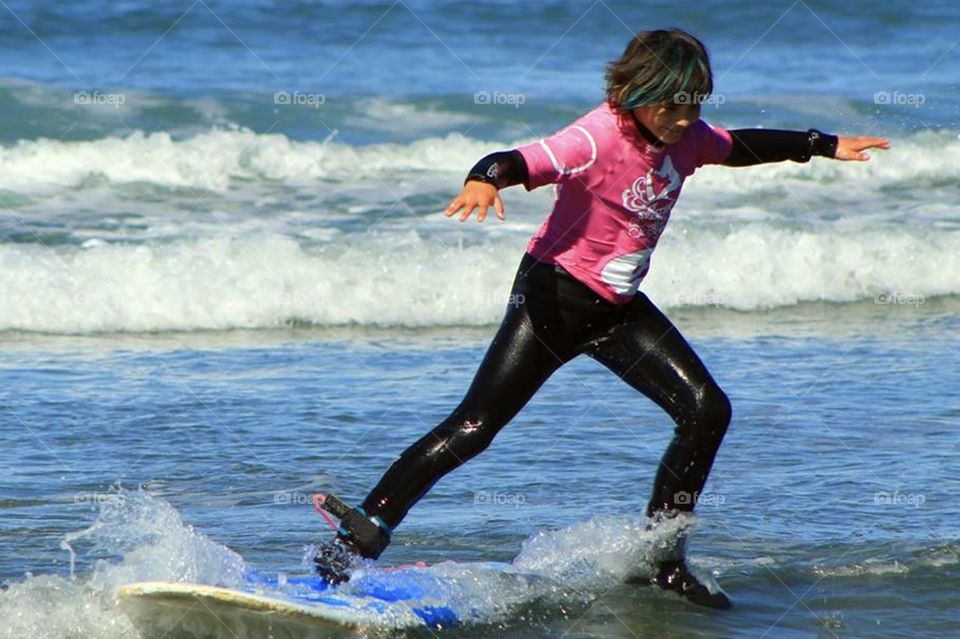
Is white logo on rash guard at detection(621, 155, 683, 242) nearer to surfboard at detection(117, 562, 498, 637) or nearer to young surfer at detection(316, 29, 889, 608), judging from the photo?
young surfer at detection(316, 29, 889, 608)

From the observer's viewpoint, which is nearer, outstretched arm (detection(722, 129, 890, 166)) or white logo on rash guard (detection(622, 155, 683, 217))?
white logo on rash guard (detection(622, 155, 683, 217))

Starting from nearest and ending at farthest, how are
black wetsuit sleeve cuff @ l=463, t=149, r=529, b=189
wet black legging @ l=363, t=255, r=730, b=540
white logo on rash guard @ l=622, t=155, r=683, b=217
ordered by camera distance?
black wetsuit sleeve cuff @ l=463, t=149, r=529, b=189 → white logo on rash guard @ l=622, t=155, r=683, b=217 → wet black legging @ l=363, t=255, r=730, b=540

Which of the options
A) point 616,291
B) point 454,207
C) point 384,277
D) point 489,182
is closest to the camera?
point 454,207

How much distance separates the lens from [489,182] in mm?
4000

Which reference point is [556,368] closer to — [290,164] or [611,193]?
[611,193]

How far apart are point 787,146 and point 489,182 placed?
149 cm

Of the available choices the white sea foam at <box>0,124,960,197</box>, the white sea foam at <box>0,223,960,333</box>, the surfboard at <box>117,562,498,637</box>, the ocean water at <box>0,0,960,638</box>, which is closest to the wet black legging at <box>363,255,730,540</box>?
the surfboard at <box>117,562,498,637</box>

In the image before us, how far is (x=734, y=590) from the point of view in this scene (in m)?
5.21

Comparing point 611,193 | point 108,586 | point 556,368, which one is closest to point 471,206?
point 611,193

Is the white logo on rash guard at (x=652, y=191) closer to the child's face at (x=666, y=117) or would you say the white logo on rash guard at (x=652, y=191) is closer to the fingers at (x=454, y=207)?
the child's face at (x=666, y=117)

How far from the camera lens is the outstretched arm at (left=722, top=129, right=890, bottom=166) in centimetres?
495

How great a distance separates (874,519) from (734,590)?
38.3 inches

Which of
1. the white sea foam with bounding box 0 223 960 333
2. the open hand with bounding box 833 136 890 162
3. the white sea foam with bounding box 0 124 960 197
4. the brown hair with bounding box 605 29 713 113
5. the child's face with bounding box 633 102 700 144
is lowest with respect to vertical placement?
the white sea foam with bounding box 0 223 960 333

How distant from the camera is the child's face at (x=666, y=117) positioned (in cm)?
441
